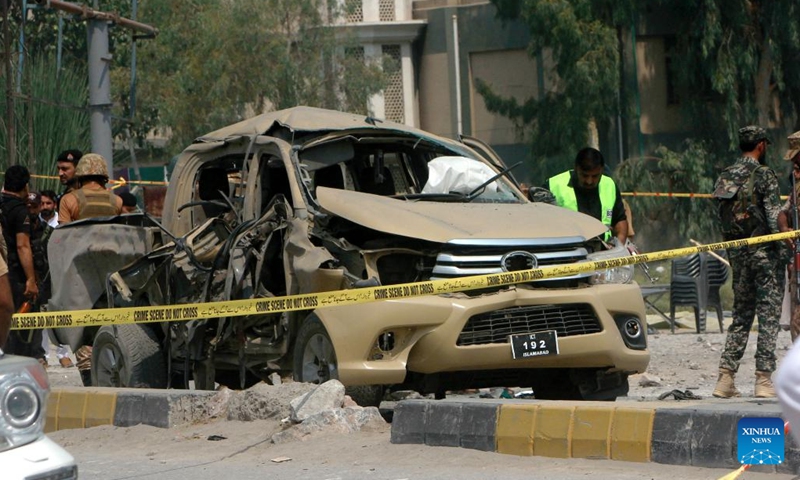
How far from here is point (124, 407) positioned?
8.66 m

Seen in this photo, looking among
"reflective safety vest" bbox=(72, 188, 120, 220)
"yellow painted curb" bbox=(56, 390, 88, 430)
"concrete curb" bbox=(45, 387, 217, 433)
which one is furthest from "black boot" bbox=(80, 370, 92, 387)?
"yellow painted curb" bbox=(56, 390, 88, 430)

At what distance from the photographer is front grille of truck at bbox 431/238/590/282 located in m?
8.09

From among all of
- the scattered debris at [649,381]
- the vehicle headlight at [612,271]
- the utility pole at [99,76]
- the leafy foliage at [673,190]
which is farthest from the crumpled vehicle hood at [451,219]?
the leafy foliage at [673,190]

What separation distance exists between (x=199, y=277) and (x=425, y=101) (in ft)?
94.5

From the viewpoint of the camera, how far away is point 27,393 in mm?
4039

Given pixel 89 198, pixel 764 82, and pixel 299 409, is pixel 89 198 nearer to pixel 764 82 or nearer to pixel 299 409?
pixel 299 409

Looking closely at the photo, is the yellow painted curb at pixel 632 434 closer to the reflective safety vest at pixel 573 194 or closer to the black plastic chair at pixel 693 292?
the reflective safety vest at pixel 573 194

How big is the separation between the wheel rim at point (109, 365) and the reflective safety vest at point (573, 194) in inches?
130

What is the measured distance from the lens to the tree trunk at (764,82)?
104ft

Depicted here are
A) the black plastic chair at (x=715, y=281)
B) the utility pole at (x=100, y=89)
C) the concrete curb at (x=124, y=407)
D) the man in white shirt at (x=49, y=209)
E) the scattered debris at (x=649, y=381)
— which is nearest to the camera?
the concrete curb at (x=124, y=407)

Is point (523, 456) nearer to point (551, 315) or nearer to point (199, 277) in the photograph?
point (551, 315)

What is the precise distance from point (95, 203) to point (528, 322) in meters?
4.43

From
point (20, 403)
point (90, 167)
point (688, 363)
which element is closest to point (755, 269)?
point (688, 363)

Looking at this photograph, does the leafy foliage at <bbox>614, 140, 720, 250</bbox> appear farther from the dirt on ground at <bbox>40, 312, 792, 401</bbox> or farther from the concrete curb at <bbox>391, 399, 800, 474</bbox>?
the concrete curb at <bbox>391, 399, 800, 474</bbox>
